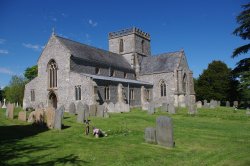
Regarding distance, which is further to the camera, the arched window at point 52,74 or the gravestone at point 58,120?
the arched window at point 52,74

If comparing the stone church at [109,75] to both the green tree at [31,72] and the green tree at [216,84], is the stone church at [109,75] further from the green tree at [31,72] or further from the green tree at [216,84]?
the green tree at [31,72]

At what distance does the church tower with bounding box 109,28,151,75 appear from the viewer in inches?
1701

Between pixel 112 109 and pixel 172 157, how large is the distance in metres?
17.7

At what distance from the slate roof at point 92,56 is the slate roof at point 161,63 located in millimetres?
2972

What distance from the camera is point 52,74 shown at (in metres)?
31.6

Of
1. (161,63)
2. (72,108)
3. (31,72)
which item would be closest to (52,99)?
(72,108)

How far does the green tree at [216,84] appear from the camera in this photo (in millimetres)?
49250

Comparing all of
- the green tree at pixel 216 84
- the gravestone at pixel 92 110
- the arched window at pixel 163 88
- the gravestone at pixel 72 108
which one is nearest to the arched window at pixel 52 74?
the gravestone at pixel 72 108

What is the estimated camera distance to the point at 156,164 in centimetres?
809

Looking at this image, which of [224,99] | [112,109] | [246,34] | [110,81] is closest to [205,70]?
[224,99]

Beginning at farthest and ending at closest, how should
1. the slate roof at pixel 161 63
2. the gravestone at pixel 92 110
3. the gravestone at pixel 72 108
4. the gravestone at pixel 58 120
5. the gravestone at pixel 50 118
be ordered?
the slate roof at pixel 161 63, the gravestone at pixel 72 108, the gravestone at pixel 92 110, the gravestone at pixel 50 118, the gravestone at pixel 58 120

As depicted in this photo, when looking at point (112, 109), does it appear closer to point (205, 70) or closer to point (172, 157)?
point (172, 157)

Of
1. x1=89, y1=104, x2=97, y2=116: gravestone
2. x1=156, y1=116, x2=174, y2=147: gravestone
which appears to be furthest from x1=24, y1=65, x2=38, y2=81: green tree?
x1=156, y1=116, x2=174, y2=147: gravestone

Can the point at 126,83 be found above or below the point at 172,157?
above
